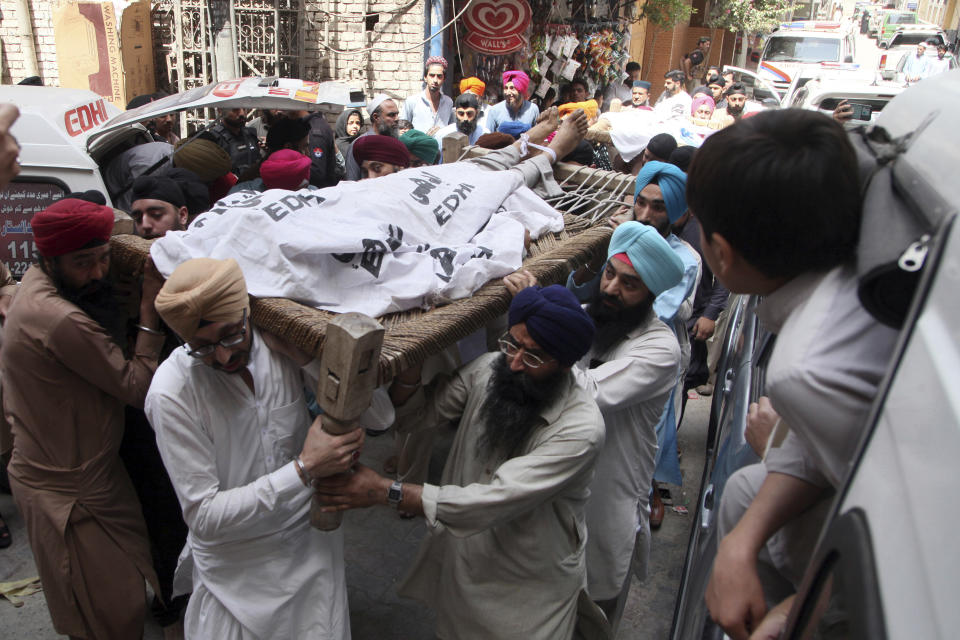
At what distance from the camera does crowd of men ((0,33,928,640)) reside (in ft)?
3.52

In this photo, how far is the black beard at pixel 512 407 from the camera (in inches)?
83.0

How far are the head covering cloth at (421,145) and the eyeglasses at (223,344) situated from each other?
10.6ft

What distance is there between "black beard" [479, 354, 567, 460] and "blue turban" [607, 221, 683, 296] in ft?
2.40

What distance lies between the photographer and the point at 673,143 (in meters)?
5.14

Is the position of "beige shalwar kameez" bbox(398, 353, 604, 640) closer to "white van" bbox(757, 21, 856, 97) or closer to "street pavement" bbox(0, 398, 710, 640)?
"street pavement" bbox(0, 398, 710, 640)

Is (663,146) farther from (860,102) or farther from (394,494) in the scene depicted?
(394,494)

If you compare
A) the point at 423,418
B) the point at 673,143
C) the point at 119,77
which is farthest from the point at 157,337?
the point at 119,77

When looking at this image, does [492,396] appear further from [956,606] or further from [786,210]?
[956,606]

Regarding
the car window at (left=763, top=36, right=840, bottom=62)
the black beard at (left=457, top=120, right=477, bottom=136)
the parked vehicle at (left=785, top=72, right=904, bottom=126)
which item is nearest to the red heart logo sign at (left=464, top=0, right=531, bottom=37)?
the black beard at (left=457, top=120, right=477, bottom=136)

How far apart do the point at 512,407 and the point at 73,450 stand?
1.58 metres

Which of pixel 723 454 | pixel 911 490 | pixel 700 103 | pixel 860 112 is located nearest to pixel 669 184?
pixel 723 454

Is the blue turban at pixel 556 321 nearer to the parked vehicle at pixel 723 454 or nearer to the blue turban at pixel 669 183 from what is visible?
the parked vehicle at pixel 723 454

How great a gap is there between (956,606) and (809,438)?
40 cm

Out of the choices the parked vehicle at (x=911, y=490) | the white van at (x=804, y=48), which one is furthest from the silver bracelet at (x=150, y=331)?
the white van at (x=804, y=48)
